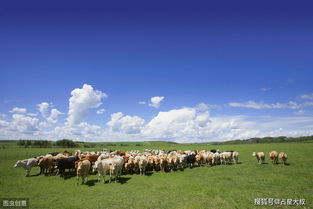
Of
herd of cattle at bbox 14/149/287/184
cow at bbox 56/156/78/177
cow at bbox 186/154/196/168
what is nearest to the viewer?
herd of cattle at bbox 14/149/287/184

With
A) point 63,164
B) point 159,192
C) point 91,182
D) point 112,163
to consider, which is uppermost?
point 112,163

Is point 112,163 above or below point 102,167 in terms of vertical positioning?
above

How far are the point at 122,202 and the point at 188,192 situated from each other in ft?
13.5

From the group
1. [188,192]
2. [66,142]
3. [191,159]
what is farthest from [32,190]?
[66,142]

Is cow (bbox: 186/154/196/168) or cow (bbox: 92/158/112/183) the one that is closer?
cow (bbox: 92/158/112/183)

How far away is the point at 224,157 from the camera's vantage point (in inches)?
1000

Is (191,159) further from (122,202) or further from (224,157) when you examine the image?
(122,202)

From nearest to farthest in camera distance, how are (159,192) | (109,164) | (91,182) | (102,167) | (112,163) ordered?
(159,192) → (91,182) → (102,167) → (112,163) → (109,164)

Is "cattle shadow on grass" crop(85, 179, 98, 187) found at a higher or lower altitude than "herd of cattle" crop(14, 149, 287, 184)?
lower

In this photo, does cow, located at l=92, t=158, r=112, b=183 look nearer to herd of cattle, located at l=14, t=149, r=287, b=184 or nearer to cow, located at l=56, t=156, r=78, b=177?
herd of cattle, located at l=14, t=149, r=287, b=184

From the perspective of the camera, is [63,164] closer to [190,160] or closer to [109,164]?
[109,164]

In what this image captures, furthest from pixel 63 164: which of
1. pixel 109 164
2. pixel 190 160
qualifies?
pixel 190 160

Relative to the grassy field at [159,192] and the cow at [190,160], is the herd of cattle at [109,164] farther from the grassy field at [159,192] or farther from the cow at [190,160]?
the grassy field at [159,192]

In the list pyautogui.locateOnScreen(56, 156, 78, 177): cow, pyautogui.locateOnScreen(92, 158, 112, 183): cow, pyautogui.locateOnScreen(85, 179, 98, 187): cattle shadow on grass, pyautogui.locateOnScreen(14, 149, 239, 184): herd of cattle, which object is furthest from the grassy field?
pyautogui.locateOnScreen(56, 156, 78, 177): cow
